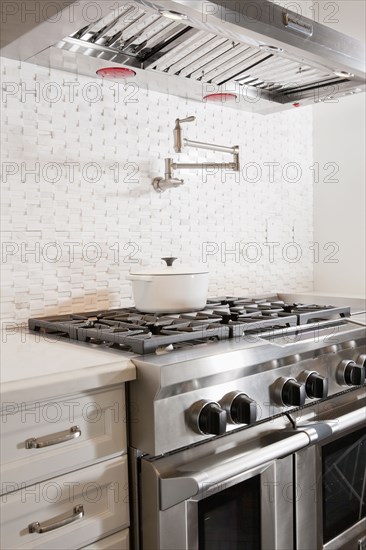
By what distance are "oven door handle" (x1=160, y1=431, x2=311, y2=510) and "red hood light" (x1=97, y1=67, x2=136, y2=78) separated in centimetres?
113

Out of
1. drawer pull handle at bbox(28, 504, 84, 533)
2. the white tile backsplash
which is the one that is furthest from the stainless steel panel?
the white tile backsplash

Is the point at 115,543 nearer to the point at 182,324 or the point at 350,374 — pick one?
the point at 182,324

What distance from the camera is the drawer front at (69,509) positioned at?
912mm

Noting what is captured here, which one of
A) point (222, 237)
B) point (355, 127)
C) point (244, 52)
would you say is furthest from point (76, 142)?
point (355, 127)

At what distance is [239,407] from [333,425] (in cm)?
32

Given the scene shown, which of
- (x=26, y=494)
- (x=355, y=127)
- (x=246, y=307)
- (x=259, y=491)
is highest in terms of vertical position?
(x=355, y=127)

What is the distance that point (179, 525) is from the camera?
1.04 meters

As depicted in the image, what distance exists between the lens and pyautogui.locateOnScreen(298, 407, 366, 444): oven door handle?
4.03 ft

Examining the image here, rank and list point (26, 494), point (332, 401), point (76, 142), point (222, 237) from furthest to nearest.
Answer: point (222, 237) → point (76, 142) → point (332, 401) → point (26, 494)

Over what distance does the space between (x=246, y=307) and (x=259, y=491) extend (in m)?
0.60

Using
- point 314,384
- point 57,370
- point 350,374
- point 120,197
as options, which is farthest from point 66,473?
point 120,197

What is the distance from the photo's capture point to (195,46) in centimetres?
150

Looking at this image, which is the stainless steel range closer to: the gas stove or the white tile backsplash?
the gas stove

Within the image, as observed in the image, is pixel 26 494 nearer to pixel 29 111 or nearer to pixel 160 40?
pixel 29 111
